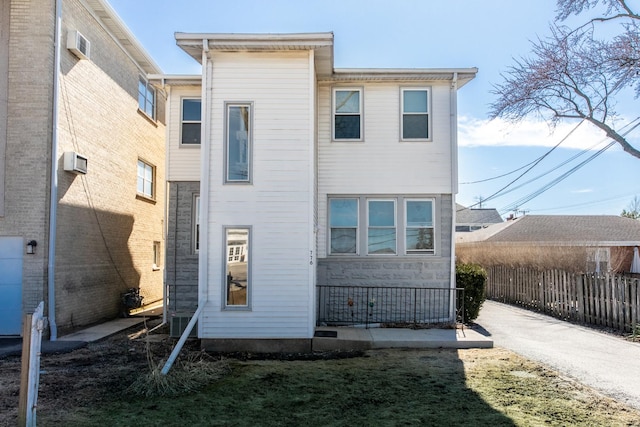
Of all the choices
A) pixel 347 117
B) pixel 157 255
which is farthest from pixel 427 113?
pixel 157 255

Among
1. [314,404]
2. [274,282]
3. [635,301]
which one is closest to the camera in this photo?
[314,404]

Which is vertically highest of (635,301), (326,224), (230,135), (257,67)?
(257,67)

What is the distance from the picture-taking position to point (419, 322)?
1080 cm

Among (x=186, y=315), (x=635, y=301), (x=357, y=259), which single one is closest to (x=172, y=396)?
(x=186, y=315)

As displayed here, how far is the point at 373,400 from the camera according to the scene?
5.92 meters

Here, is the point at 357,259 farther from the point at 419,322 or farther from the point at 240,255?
the point at 240,255

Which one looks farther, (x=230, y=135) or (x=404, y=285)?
(x=404, y=285)

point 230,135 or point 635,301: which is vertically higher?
point 230,135

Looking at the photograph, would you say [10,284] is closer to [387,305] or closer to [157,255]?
[157,255]

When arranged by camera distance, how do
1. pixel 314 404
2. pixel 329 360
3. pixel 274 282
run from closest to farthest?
pixel 314 404 < pixel 329 360 < pixel 274 282

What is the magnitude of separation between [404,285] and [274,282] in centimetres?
353

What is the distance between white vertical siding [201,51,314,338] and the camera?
349 inches

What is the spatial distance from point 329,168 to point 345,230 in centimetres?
151

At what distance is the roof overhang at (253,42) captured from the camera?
885 centimetres
